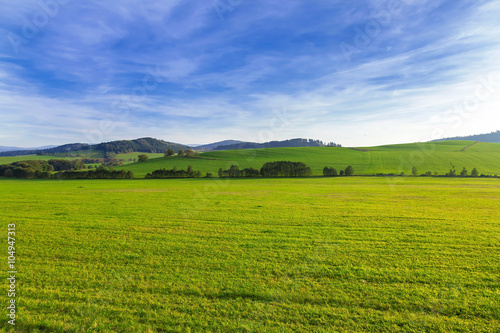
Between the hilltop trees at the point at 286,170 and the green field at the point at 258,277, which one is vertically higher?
the hilltop trees at the point at 286,170

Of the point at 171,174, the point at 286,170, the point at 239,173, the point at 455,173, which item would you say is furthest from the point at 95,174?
the point at 455,173

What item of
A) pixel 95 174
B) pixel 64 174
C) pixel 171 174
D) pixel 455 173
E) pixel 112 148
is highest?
pixel 112 148

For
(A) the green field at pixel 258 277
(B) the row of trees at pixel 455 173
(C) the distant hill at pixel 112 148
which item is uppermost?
(C) the distant hill at pixel 112 148

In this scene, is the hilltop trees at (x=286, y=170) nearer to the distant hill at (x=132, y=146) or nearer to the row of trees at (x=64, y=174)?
the row of trees at (x=64, y=174)

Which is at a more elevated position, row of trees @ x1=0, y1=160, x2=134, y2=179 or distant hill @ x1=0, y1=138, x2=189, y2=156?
distant hill @ x1=0, y1=138, x2=189, y2=156

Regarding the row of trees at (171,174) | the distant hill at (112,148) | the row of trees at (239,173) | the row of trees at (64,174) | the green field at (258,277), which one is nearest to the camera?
the green field at (258,277)

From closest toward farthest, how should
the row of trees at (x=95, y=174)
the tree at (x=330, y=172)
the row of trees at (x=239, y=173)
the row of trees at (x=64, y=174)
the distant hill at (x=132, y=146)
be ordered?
the row of trees at (x=95, y=174), the row of trees at (x=64, y=174), the tree at (x=330, y=172), the row of trees at (x=239, y=173), the distant hill at (x=132, y=146)

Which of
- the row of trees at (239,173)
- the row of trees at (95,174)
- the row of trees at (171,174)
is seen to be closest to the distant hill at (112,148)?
the row of trees at (95,174)

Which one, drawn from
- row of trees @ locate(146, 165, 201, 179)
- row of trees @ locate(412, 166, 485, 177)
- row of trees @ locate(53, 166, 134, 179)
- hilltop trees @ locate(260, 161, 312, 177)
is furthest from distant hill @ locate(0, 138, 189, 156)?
row of trees @ locate(412, 166, 485, 177)

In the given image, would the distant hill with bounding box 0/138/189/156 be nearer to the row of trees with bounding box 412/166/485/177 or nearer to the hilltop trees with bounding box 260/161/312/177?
the hilltop trees with bounding box 260/161/312/177

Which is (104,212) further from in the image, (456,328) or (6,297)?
(456,328)

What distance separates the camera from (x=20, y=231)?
43.8 feet

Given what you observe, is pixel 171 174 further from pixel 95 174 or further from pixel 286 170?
pixel 286 170

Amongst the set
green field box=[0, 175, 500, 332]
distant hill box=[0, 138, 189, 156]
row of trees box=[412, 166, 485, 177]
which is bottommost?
green field box=[0, 175, 500, 332]
